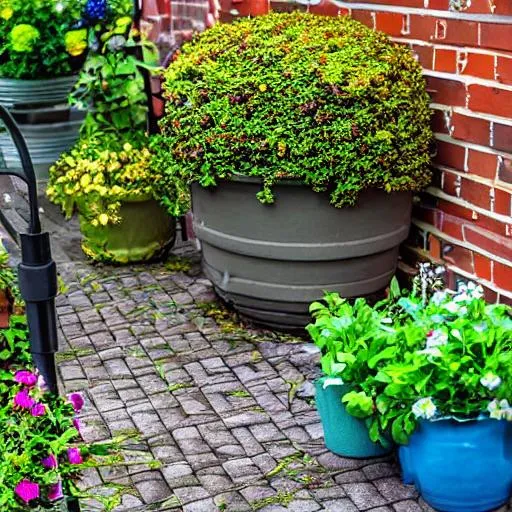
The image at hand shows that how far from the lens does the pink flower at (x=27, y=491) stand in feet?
8.44

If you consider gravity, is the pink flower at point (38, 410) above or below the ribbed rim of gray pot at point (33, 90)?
below

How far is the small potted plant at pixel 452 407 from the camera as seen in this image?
→ 2.95 m

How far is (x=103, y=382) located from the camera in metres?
4.11

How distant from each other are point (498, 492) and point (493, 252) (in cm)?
121

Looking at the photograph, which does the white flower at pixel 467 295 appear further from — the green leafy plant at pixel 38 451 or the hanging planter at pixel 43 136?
the hanging planter at pixel 43 136

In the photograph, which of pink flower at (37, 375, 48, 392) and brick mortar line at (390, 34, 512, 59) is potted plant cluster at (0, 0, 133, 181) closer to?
brick mortar line at (390, 34, 512, 59)

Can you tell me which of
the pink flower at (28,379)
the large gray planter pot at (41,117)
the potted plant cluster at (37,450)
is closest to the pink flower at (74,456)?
the potted plant cluster at (37,450)

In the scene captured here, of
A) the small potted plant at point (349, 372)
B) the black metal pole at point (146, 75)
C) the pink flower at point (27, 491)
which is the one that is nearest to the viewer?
the pink flower at point (27, 491)

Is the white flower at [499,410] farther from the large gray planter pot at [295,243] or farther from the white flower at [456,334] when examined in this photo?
the large gray planter pot at [295,243]

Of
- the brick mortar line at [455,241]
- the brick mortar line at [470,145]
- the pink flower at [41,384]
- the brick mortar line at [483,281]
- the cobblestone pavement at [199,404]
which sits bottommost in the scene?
the cobblestone pavement at [199,404]

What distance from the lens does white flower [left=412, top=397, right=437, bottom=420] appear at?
9.57 feet

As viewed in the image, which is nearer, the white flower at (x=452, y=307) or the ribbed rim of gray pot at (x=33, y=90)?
the white flower at (x=452, y=307)

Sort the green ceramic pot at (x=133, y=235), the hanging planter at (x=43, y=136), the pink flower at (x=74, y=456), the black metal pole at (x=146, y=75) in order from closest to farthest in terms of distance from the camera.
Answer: the pink flower at (x=74, y=456) → the green ceramic pot at (x=133, y=235) → the black metal pole at (x=146, y=75) → the hanging planter at (x=43, y=136)

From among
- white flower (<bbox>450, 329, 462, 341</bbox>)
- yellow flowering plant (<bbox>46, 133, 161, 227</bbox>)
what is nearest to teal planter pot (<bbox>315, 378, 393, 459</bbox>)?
white flower (<bbox>450, 329, 462, 341</bbox>)
